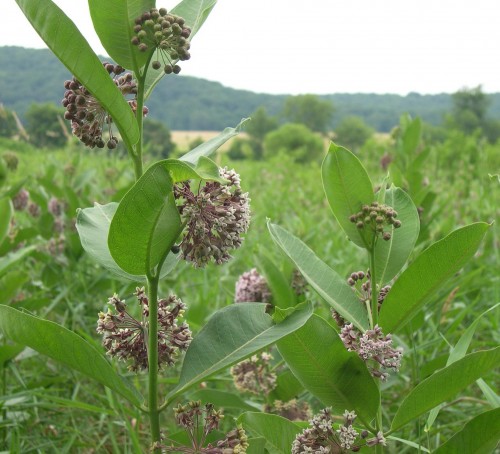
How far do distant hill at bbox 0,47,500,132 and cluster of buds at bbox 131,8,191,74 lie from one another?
794cm

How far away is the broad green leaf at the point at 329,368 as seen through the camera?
3.39 ft

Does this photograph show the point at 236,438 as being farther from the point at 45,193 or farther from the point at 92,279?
the point at 45,193

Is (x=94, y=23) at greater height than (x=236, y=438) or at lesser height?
greater

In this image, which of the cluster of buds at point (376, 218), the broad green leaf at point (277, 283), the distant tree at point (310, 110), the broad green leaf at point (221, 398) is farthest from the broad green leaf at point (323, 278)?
the distant tree at point (310, 110)

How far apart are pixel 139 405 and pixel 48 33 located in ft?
2.03

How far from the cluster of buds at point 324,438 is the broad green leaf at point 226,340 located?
0.16 metres

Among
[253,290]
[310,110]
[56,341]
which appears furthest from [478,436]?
[310,110]

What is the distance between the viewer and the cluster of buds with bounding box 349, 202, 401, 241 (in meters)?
1.09

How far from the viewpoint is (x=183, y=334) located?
43.7 inches

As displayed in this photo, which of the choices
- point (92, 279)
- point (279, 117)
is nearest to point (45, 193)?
point (92, 279)

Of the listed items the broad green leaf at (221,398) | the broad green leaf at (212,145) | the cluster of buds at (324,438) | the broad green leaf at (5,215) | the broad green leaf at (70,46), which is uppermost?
the broad green leaf at (70,46)

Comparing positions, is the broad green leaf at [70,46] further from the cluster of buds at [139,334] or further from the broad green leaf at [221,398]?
the broad green leaf at [221,398]

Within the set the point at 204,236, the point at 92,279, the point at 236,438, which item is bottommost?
the point at 92,279

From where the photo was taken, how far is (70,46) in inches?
36.8
